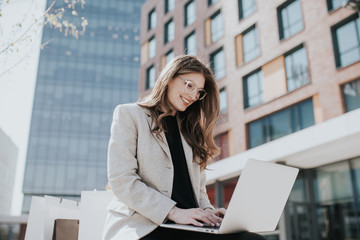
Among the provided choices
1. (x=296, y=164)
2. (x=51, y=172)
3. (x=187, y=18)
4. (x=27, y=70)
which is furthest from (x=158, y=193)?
(x=51, y=172)

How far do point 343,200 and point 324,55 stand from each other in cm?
517

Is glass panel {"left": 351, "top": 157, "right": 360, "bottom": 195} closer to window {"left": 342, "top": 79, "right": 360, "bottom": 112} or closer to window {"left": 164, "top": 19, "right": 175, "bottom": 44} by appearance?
window {"left": 342, "top": 79, "right": 360, "bottom": 112}

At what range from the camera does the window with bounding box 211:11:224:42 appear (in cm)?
1875

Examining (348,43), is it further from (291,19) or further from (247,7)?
(247,7)

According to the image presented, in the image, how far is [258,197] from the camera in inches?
74.7

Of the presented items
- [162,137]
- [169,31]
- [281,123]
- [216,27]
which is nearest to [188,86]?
[162,137]

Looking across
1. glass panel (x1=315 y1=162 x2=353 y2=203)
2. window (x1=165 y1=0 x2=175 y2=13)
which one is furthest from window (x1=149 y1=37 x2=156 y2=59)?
glass panel (x1=315 y1=162 x2=353 y2=203)

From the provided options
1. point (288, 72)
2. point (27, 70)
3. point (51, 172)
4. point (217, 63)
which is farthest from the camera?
point (51, 172)

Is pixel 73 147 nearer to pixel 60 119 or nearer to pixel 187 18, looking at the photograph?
pixel 60 119

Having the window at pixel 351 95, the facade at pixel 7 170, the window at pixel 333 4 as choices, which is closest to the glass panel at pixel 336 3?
the window at pixel 333 4

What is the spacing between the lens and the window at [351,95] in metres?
11.9

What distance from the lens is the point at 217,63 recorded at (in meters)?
18.6

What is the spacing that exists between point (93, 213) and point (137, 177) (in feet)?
3.42

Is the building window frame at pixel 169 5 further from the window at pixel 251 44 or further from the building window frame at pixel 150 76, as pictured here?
the window at pixel 251 44
